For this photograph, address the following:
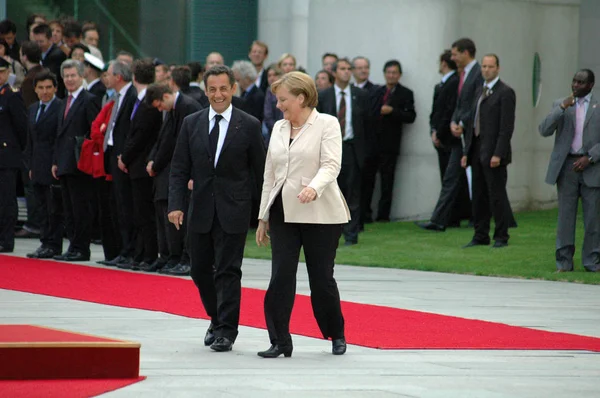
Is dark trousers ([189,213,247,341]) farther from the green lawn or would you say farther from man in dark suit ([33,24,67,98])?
man in dark suit ([33,24,67,98])

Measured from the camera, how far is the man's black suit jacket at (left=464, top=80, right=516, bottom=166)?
14.0m

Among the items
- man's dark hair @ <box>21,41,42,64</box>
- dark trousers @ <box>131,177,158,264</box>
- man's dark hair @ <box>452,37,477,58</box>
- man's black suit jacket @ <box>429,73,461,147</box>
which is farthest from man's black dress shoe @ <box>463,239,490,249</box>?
man's dark hair @ <box>21,41,42,64</box>

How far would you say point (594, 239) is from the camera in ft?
40.0

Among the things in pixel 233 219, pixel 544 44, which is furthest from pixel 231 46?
pixel 233 219

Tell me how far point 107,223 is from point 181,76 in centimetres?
194

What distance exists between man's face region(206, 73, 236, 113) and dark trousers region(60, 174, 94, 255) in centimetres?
550

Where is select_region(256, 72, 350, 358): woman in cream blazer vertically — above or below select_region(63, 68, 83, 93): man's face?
below

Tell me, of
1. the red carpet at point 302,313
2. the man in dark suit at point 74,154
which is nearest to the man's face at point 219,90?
the red carpet at point 302,313

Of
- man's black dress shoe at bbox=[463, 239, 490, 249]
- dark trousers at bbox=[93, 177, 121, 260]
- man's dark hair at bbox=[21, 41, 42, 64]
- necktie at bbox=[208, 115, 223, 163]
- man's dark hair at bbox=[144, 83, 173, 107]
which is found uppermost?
man's dark hair at bbox=[21, 41, 42, 64]

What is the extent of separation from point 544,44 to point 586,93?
22.9 ft

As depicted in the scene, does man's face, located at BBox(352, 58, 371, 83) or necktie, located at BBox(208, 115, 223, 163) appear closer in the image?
necktie, located at BBox(208, 115, 223, 163)

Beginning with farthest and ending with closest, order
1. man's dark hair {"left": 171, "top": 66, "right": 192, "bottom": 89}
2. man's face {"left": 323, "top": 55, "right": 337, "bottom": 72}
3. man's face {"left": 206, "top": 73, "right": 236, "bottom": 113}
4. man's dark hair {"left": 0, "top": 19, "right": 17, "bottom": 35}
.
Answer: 1. man's dark hair {"left": 0, "top": 19, "right": 17, "bottom": 35}
2. man's face {"left": 323, "top": 55, "right": 337, "bottom": 72}
3. man's dark hair {"left": 171, "top": 66, "right": 192, "bottom": 89}
4. man's face {"left": 206, "top": 73, "right": 236, "bottom": 113}

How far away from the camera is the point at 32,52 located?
16016 mm

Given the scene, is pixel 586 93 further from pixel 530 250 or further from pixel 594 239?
pixel 530 250
